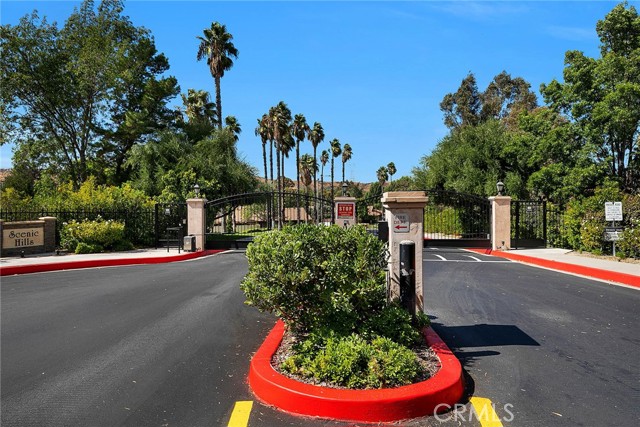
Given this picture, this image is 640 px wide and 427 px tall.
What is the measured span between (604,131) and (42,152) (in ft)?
120

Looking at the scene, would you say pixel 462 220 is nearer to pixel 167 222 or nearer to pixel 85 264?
pixel 167 222

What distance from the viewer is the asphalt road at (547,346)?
12.9 ft

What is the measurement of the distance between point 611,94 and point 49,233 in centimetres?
2521

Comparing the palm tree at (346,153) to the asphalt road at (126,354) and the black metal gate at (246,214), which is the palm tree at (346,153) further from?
the asphalt road at (126,354)

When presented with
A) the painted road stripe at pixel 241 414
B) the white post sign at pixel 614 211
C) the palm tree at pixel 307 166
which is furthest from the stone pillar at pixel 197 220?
the palm tree at pixel 307 166

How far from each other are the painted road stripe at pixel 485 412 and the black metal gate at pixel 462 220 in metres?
10.9

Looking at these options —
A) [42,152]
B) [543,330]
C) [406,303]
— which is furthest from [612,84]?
[42,152]

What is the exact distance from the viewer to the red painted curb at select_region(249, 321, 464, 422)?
364 centimetres

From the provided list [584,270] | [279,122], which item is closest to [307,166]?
[279,122]

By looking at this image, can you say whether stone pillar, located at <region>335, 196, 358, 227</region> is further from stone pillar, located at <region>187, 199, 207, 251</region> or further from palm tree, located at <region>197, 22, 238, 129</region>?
palm tree, located at <region>197, 22, 238, 129</region>

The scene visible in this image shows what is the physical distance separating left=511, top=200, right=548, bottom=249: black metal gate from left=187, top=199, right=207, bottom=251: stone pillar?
14.3 metres

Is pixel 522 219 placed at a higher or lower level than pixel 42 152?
lower

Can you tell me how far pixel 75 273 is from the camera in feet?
43.6

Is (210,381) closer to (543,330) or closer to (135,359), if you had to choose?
(135,359)
